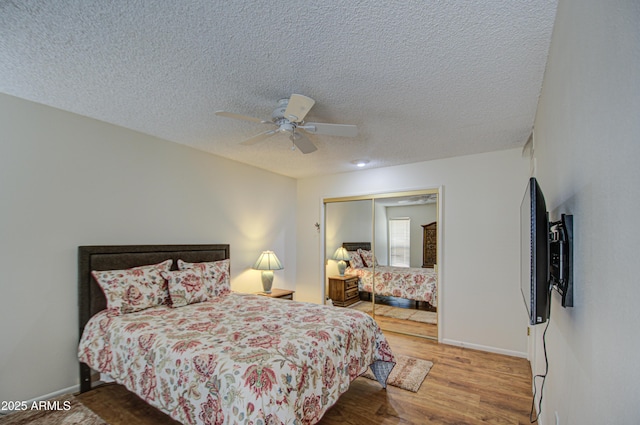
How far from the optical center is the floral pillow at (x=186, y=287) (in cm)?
308

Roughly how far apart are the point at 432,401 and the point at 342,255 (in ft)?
8.93

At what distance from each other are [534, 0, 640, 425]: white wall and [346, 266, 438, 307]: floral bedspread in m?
2.94

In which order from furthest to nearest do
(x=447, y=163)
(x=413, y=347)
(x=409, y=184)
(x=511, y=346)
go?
1. (x=409, y=184)
2. (x=447, y=163)
3. (x=413, y=347)
4. (x=511, y=346)

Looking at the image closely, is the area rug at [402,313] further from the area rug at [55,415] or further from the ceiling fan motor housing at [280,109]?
the area rug at [55,415]

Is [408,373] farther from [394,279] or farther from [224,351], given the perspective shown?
[224,351]

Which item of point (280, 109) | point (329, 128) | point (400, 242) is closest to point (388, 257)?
point (400, 242)

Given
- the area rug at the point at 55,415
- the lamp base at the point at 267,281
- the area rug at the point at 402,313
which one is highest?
the lamp base at the point at 267,281

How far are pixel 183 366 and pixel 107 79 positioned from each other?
6.76 ft

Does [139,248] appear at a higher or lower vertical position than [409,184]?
lower

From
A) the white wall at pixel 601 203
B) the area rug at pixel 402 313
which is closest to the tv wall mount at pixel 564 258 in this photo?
the white wall at pixel 601 203

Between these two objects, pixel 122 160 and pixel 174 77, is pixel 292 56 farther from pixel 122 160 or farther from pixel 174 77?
pixel 122 160

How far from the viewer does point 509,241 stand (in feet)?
12.1

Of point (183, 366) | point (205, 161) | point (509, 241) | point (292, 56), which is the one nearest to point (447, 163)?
point (509, 241)

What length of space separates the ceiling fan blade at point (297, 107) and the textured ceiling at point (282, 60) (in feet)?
0.69
